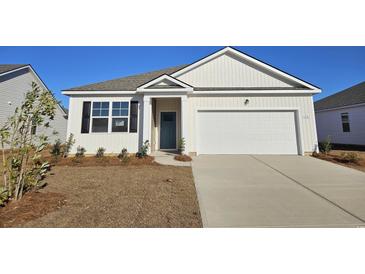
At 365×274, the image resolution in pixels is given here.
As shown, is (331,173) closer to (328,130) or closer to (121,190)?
(121,190)

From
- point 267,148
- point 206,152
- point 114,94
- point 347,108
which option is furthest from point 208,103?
point 347,108

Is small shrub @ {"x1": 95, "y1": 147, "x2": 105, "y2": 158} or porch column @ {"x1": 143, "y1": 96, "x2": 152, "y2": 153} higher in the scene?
porch column @ {"x1": 143, "y1": 96, "x2": 152, "y2": 153}

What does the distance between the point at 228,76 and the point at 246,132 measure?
3713mm

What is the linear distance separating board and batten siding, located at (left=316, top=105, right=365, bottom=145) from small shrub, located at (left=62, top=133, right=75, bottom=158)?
19736 mm

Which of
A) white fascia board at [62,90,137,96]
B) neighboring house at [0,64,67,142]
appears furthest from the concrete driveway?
neighboring house at [0,64,67,142]

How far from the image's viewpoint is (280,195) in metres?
3.96

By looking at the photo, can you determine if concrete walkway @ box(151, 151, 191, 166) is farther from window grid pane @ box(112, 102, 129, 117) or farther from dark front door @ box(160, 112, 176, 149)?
window grid pane @ box(112, 102, 129, 117)

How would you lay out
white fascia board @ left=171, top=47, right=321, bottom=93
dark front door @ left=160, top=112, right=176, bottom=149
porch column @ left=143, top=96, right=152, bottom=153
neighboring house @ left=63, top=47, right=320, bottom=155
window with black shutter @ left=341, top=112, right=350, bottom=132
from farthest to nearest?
window with black shutter @ left=341, top=112, right=350, bottom=132 → dark front door @ left=160, top=112, right=176, bottom=149 → white fascia board @ left=171, top=47, right=321, bottom=93 → neighboring house @ left=63, top=47, right=320, bottom=155 → porch column @ left=143, top=96, right=152, bottom=153

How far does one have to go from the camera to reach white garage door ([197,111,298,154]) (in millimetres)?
8945

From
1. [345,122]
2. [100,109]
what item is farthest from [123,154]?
[345,122]

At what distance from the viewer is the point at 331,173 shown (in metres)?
5.72

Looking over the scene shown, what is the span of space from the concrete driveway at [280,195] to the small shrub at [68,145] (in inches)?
263

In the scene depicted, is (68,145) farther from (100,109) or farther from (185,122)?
(185,122)

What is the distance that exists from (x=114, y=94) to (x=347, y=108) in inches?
706
